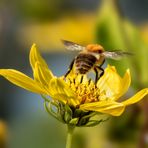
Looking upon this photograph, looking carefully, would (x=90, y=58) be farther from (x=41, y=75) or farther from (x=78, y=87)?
(x=41, y=75)

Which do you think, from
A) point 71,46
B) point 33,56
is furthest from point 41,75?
point 71,46

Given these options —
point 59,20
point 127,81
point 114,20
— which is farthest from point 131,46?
point 59,20

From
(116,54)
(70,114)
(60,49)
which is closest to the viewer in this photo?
(70,114)

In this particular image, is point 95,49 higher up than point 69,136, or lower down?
higher up

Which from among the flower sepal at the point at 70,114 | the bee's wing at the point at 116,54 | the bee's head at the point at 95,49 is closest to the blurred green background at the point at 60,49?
the bee's head at the point at 95,49

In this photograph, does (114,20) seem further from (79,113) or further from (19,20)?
(19,20)

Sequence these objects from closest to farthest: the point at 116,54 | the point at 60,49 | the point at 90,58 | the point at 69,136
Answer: the point at 69,136 < the point at 116,54 < the point at 90,58 < the point at 60,49

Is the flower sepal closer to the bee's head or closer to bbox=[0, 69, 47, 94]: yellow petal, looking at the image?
bbox=[0, 69, 47, 94]: yellow petal
